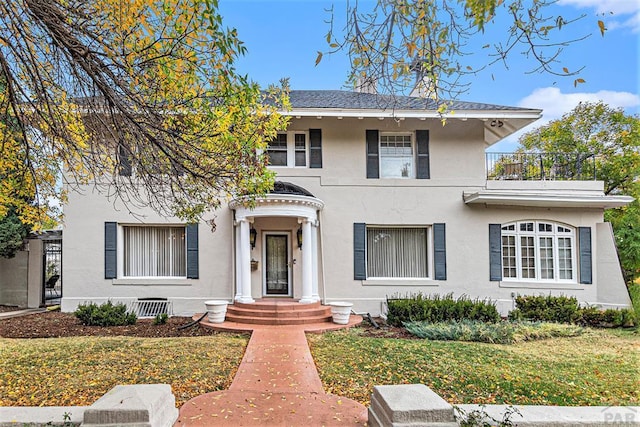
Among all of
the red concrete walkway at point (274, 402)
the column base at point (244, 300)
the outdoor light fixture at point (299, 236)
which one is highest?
the outdoor light fixture at point (299, 236)

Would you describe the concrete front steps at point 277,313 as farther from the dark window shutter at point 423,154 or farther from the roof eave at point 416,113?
the roof eave at point 416,113

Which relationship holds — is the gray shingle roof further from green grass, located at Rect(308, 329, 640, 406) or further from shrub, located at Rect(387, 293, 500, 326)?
green grass, located at Rect(308, 329, 640, 406)

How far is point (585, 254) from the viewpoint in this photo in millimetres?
11359

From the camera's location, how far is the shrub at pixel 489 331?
26.9ft

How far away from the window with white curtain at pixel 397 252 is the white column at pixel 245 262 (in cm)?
361

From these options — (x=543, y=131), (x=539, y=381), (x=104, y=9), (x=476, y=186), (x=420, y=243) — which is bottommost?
(x=539, y=381)

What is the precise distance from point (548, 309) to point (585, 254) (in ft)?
8.08

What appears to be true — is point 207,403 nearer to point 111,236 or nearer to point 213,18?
point 213,18

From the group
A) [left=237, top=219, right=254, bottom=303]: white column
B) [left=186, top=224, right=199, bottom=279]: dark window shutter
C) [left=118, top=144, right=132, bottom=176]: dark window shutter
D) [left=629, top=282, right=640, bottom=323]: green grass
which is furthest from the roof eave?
[left=629, top=282, right=640, bottom=323]: green grass

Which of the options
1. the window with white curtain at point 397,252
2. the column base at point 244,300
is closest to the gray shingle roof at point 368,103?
the window with white curtain at point 397,252

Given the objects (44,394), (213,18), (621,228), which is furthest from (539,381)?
(621,228)

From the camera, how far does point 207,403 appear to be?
4.46 meters

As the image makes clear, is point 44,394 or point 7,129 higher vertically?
point 7,129

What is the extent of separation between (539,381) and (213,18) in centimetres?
617
